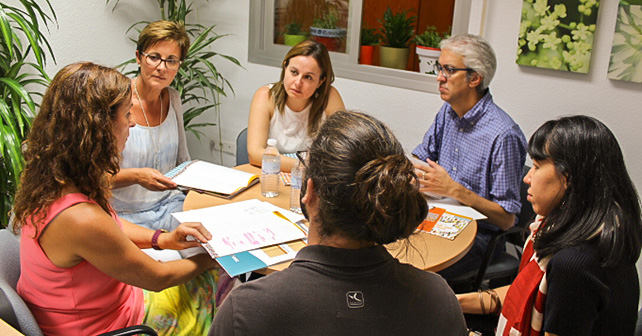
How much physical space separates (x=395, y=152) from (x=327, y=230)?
0.68 ft

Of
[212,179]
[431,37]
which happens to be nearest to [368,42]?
[431,37]

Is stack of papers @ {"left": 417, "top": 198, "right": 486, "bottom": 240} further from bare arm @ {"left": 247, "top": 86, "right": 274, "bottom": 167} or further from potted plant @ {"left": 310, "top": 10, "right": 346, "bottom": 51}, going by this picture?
potted plant @ {"left": 310, "top": 10, "right": 346, "bottom": 51}

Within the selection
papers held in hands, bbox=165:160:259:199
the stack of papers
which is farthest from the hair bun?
papers held in hands, bbox=165:160:259:199

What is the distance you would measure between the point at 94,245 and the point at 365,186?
2.66 ft

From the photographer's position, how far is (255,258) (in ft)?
5.43

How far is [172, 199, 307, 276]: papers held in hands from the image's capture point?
64.7 inches

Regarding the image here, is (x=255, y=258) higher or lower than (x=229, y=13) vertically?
lower

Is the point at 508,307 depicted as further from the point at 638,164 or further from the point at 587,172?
the point at 638,164

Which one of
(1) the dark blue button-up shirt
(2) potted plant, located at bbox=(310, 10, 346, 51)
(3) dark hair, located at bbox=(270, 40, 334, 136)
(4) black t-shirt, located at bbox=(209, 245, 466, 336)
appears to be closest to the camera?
(4) black t-shirt, located at bbox=(209, 245, 466, 336)

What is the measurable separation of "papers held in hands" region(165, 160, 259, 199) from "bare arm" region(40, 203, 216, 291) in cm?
69

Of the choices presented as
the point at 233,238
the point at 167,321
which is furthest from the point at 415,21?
the point at 167,321

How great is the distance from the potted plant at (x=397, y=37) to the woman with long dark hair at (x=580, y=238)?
2068 mm

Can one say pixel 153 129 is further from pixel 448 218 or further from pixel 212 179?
pixel 448 218

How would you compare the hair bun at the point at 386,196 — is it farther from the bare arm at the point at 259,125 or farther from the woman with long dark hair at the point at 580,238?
the bare arm at the point at 259,125
